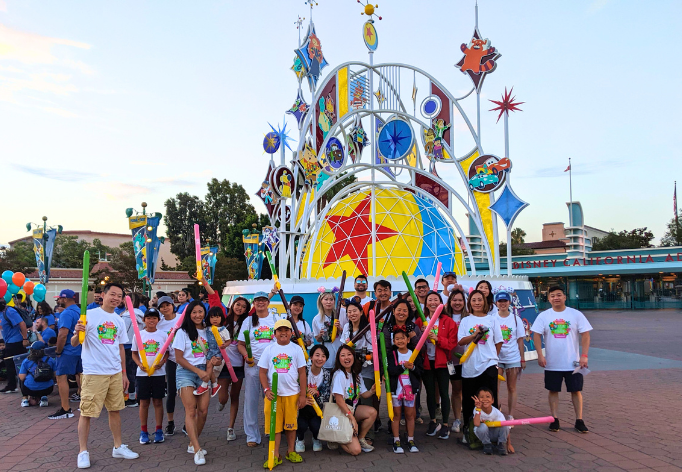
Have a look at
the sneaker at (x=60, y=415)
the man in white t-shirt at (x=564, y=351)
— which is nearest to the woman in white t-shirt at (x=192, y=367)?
the sneaker at (x=60, y=415)

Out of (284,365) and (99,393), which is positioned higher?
(284,365)

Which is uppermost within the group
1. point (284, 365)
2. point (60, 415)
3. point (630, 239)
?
point (630, 239)

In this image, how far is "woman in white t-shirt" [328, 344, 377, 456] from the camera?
5.15 meters

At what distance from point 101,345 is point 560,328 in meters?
5.38

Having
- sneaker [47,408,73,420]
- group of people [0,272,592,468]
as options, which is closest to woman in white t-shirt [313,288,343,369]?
group of people [0,272,592,468]

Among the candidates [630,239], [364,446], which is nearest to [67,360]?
[364,446]

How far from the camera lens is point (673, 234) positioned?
5375cm

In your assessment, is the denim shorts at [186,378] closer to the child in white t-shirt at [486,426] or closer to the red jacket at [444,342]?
the red jacket at [444,342]

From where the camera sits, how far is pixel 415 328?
577 cm

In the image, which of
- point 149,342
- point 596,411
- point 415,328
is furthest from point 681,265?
point 149,342

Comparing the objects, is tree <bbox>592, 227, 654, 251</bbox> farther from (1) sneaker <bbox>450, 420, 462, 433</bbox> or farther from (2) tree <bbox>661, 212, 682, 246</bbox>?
(1) sneaker <bbox>450, 420, 462, 433</bbox>

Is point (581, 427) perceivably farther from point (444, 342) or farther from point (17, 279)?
point (17, 279)

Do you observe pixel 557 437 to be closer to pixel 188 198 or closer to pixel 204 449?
pixel 204 449

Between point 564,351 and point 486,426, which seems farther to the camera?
point 564,351
